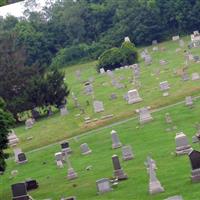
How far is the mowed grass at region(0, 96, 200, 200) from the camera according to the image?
85.3 feet

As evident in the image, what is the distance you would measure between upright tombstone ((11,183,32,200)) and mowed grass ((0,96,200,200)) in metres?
0.92

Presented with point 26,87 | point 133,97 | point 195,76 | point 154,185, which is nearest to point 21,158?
point 133,97

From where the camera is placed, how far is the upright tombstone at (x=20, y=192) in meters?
29.0

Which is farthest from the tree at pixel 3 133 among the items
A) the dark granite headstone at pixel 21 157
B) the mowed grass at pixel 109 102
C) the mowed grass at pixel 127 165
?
the mowed grass at pixel 109 102

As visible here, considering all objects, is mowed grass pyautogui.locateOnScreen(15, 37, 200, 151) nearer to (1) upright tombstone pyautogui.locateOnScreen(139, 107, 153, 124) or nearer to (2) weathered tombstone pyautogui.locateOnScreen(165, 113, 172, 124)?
(1) upright tombstone pyautogui.locateOnScreen(139, 107, 153, 124)

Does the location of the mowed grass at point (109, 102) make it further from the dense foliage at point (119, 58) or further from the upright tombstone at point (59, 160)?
the dense foliage at point (119, 58)

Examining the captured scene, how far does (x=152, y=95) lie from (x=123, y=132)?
1102 centimetres

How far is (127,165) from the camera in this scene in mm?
31719

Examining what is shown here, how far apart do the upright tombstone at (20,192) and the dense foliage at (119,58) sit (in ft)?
182

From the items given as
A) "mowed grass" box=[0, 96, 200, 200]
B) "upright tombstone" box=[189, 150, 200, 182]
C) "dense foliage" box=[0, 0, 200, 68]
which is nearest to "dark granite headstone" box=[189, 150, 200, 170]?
"upright tombstone" box=[189, 150, 200, 182]

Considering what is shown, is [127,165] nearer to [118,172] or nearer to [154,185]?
[118,172]

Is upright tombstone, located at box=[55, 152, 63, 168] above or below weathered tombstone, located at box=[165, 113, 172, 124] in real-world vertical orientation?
below

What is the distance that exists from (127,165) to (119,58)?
53.3 meters

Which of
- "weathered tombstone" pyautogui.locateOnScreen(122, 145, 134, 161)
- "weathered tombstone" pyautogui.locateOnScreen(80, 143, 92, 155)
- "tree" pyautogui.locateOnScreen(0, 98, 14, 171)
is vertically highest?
"tree" pyautogui.locateOnScreen(0, 98, 14, 171)
